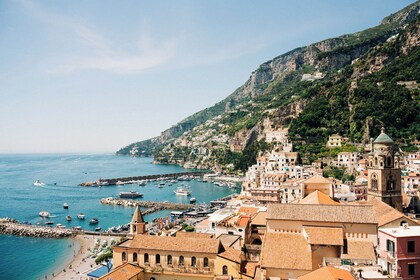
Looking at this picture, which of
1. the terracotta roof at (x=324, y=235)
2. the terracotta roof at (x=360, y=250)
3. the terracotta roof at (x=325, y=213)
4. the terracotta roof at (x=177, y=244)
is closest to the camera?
the terracotta roof at (x=360, y=250)

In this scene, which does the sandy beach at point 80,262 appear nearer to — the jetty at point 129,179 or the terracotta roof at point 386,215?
the terracotta roof at point 386,215

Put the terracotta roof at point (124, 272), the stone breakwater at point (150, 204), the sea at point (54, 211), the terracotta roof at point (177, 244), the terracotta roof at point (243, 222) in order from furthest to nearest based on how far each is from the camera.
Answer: the stone breakwater at point (150, 204), the sea at point (54, 211), the terracotta roof at point (243, 222), the terracotta roof at point (177, 244), the terracotta roof at point (124, 272)

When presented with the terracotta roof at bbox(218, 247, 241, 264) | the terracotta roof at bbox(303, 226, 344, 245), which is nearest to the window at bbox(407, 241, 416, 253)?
the terracotta roof at bbox(303, 226, 344, 245)

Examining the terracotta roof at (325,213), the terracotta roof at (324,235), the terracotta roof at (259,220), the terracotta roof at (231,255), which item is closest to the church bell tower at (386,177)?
the terracotta roof at (259,220)

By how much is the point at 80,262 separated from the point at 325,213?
33872 mm

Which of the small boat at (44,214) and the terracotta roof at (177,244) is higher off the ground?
the terracotta roof at (177,244)

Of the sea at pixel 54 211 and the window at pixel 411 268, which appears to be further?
the sea at pixel 54 211

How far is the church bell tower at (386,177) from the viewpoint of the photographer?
117 ft

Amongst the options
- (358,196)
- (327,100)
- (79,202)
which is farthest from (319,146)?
(79,202)

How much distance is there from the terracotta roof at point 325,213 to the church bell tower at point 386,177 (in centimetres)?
1396

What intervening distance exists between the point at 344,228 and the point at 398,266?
5943 millimetres

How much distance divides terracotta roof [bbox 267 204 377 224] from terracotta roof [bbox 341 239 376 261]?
1275mm

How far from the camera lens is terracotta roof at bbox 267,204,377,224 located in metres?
22.9

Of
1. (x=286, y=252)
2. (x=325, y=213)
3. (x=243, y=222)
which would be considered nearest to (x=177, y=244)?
(x=286, y=252)
